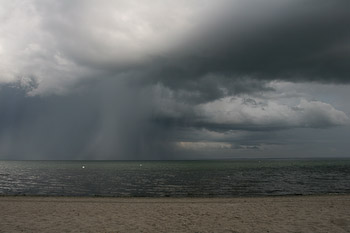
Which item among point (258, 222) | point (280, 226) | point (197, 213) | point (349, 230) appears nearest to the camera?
point (349, 230)

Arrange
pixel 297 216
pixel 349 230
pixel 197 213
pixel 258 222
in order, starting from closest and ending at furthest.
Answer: pixel 349 230 < pixel 258 222 < pixel 297 216 < pixel 197 213

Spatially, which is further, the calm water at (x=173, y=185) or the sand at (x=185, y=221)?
the calm water at (x=173, y=185)

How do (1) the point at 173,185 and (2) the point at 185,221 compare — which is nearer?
(2) the point at 185,221

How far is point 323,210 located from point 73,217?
777 inches

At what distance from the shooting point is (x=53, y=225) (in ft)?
52.9

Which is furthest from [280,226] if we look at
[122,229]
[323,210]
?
[122,229]

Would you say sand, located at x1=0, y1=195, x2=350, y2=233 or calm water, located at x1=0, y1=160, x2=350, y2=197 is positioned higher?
sand, located at x1=0, y1=195, x2=350, y2=233

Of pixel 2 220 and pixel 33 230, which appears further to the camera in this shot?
pixel 2 220

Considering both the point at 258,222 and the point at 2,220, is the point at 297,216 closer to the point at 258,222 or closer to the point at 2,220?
the point at 258,222

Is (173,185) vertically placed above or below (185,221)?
below

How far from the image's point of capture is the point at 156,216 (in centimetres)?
1955

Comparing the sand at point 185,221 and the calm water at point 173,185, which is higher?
the sand at point 185,221

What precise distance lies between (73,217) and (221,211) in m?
11.6

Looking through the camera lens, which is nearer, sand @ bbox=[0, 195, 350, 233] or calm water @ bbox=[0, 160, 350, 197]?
sand @ bbox=[0, 195, 350, 233]
